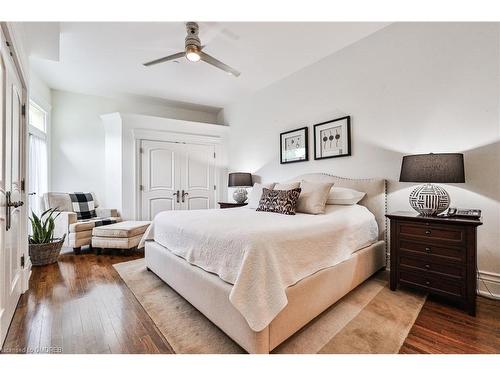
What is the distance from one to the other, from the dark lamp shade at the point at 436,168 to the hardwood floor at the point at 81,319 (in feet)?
7.40

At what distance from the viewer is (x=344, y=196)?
2654 millimetres

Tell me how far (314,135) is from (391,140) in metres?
1.02

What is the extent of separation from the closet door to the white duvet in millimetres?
→ 2225

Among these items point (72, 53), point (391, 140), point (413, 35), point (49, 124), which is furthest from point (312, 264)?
point (49, 124)

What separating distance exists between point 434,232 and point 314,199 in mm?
1038

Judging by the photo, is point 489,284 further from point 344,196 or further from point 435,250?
point 344,196

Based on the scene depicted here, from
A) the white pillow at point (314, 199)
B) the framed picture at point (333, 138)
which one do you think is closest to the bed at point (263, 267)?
the white pillow at point (314, 199)

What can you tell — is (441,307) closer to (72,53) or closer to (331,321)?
(331,321)

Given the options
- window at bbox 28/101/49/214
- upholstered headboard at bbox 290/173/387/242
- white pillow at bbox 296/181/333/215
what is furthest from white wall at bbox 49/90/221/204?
upholstered headboard at bbox 290/173/387/242

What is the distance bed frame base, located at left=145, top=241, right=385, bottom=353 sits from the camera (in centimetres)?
132

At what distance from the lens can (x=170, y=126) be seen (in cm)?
455

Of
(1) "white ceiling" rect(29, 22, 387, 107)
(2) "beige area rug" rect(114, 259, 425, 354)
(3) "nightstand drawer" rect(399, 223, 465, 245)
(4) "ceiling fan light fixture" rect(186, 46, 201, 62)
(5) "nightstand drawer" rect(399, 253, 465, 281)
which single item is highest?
(1) "white ceiling" rect(29, 22, 387, 107)

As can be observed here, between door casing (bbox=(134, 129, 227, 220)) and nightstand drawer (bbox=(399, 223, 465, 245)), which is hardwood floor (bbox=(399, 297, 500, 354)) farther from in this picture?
door casing (bbox=(134, 129, 227, 220))

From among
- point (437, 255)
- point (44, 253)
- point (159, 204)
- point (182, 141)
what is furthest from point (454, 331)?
point (182, 141)
